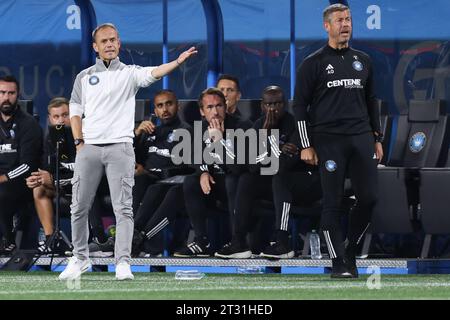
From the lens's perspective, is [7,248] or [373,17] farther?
[373,17]

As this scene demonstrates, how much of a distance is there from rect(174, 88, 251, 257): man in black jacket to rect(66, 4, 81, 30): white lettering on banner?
2.44m

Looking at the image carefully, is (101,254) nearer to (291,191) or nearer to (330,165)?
(291,191)

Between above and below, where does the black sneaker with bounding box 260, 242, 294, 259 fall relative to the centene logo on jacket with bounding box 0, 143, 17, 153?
below

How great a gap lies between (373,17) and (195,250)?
3.05 m

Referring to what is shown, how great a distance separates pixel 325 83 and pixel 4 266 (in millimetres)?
3726

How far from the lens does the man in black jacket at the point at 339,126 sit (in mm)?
9773

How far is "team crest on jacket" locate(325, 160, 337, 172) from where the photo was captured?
9.78 m

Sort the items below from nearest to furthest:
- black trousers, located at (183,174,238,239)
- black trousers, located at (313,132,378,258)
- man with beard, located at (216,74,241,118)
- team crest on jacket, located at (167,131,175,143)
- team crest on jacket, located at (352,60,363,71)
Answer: black trousers, located at (313,132,378,258)
team crest on jacket, located at (352,60,363,71)
black trousers, located at (183,174,238,239)
man with beard, located at (216,74,241,118)
team crest on jacket, located at (167,131,175,143)

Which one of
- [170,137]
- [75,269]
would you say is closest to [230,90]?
[170,137]

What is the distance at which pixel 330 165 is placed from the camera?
32.1ft

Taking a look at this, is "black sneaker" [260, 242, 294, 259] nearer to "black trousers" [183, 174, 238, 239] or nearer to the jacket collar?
"black trousers" [183, 174, 238, 239]

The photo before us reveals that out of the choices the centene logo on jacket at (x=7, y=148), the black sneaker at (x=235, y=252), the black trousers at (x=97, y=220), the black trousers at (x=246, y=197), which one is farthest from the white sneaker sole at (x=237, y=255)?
the centene logo on jacket at (x=7, y=148)

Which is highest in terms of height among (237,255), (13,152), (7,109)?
(7,109)

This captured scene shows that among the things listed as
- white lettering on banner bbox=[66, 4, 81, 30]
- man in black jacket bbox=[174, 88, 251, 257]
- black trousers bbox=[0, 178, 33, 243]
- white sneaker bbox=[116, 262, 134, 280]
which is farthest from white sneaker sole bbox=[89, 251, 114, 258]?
white lettering on banner bbox=[66, 4, 81, 30]
